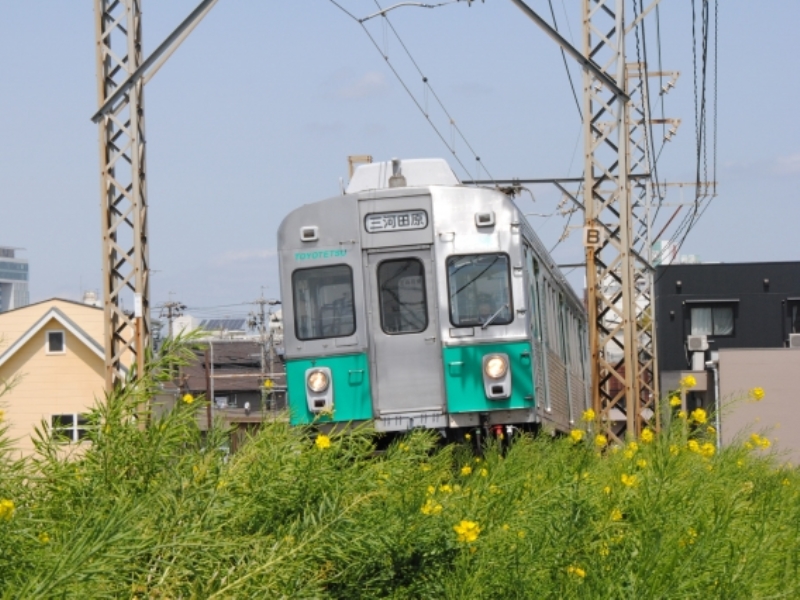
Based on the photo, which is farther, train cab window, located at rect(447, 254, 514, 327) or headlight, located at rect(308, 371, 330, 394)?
train cab window, located at rect(447, 254, 514, 327)

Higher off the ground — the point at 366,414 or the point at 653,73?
the point at 653,73

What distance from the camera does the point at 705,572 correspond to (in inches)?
155

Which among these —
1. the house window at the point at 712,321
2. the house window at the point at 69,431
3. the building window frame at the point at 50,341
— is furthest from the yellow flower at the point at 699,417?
the house window at the point at 712,321

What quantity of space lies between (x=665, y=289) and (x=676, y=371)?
373cm

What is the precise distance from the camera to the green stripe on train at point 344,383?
12.5 m

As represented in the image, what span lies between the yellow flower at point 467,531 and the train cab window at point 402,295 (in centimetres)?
863

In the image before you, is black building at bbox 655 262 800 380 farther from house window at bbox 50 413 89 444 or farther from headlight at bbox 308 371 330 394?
house window at bbox 50 413 89 444

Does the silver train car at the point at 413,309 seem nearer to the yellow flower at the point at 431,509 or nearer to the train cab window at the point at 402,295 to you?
the train cab window at the point at 402,295

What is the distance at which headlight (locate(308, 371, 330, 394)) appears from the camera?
12500mm

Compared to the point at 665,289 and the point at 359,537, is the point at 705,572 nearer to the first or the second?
the point at 359,537

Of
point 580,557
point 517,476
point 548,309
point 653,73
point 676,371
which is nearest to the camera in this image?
point 580,557

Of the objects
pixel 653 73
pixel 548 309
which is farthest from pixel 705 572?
pixel 653 73

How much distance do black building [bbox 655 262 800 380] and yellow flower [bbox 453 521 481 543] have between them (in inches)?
1925

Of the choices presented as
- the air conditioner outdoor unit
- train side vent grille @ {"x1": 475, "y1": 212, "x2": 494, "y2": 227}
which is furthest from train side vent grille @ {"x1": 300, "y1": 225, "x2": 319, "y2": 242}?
the air conditioner outdoor unit
